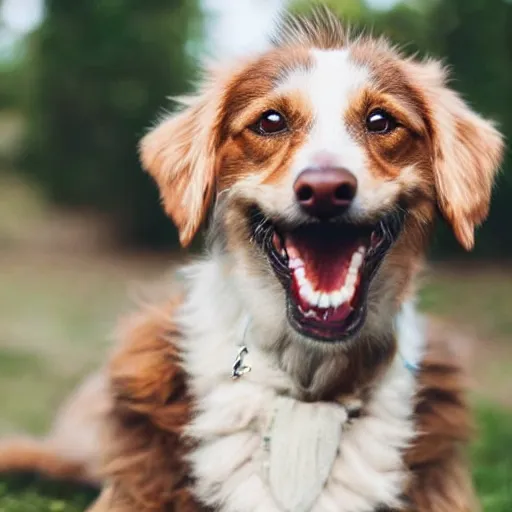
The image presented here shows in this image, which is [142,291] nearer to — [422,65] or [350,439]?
[350,439]

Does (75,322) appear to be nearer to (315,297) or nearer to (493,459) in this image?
(493,459)

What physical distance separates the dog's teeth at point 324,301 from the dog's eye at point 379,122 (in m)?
0.59

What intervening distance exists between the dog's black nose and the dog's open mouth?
0.14 meters

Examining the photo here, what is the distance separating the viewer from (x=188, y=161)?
11.0ft

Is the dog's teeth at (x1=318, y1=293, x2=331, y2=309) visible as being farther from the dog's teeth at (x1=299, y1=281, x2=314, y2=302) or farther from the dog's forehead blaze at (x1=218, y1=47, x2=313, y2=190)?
the dog's forehead blaze at (x1=218, y1=47, x2=313, y2=190)

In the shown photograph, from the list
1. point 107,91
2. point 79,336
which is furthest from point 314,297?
point 107,91

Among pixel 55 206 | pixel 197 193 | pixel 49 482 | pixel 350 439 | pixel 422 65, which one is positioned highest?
pixel 422 65

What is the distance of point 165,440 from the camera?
10.8 feet

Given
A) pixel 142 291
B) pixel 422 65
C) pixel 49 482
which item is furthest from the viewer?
pixel 49 482

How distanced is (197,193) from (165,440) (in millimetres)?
872

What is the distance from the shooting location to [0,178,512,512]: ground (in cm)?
490

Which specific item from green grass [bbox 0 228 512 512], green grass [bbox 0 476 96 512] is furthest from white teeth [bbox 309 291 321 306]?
green grass [bbox 0 476 96 512]

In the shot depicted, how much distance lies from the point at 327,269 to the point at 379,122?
553mm

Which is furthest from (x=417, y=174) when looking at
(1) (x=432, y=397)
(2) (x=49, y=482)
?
(2) (x=49, y=482)
